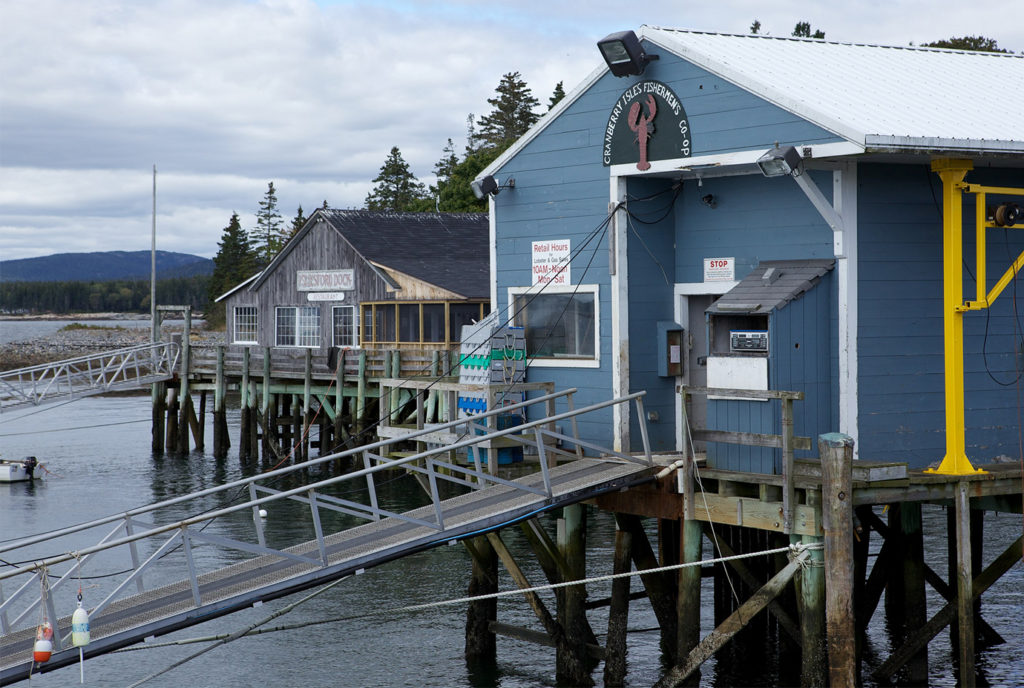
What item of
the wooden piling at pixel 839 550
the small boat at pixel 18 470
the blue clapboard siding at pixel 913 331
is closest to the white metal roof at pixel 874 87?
the blue clapboard siding at pixel 913 331

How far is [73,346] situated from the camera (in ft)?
311

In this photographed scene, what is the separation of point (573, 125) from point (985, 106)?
4.63 meters

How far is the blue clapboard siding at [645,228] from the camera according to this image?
13.8 m

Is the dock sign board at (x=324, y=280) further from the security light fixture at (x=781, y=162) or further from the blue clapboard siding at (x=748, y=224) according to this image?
the security light fixture at (x=781, y=162)

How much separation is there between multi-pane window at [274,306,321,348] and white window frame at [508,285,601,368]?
994 inches

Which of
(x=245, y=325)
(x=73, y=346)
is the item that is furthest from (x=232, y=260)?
(x=245, y=325)

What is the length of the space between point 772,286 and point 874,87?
304 cm

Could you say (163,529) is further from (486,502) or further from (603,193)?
(603,193)

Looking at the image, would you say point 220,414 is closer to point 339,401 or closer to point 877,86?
point 339,401

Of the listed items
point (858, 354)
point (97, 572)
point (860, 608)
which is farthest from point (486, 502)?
point (97, 572)

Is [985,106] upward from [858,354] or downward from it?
upward

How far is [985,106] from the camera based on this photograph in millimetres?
14695

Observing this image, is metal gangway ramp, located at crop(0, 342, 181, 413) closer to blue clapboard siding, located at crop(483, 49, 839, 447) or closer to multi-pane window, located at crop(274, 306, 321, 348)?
multi-pane window, located at crop(274, 306, 321, 348)

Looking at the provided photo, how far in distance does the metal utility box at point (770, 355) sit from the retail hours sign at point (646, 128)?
6.85 feet
